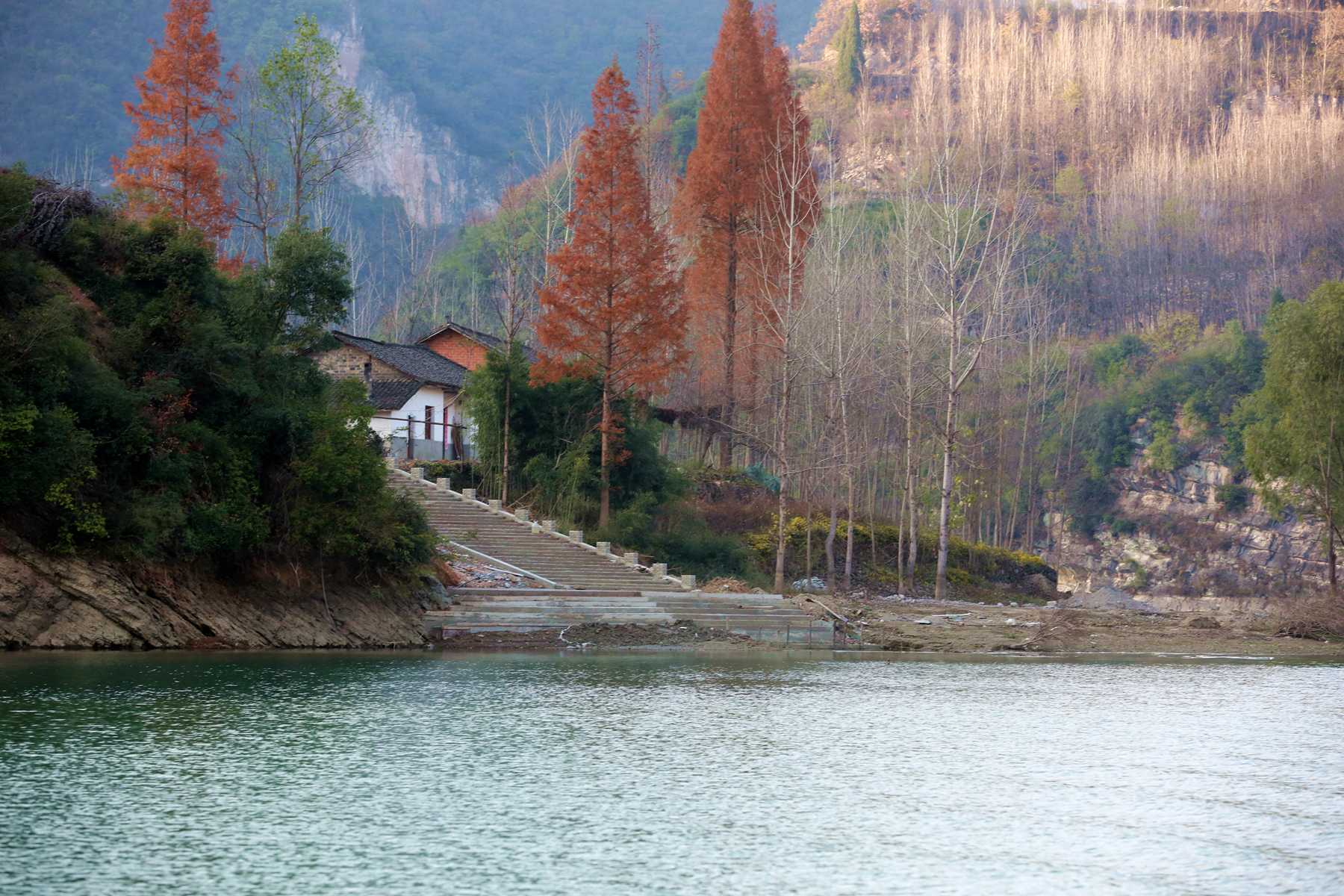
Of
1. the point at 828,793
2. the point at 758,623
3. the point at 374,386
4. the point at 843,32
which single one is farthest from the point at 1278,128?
the point at 828,793

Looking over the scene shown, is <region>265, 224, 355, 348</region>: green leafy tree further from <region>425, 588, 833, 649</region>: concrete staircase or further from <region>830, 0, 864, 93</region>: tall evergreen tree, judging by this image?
<region>830, 0, 864, 93</region>: tall evergreen tree

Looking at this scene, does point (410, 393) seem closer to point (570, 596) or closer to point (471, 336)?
point (471, 336)

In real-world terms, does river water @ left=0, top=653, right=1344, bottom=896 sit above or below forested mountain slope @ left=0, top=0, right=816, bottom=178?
below

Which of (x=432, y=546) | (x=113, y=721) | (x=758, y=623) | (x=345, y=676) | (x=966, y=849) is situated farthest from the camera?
(x=758, y=623)

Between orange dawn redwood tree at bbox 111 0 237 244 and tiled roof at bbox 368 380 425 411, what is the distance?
9.14 meters

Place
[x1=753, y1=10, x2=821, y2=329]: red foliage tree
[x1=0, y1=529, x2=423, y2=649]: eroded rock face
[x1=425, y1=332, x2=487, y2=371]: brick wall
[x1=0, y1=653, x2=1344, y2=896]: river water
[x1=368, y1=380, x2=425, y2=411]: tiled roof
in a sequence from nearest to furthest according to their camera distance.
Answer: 1. [x1=0, y1=653, x2=1344, y2=896]: river water
2. [x1=0, y1=529, x2=423, y2=649]: eroded rock face
3. [x1=753, y1=10, x2=821, y2=329]: red foliage tree
4. [x1=368, y1=380, x2=425, y2=411]: tiled roof
5. [x1=425, y1=332, x2=487, y2=371]: brick wall

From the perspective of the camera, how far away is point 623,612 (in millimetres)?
22453

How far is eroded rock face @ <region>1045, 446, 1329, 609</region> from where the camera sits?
182 feet

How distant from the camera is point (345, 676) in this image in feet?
49.4

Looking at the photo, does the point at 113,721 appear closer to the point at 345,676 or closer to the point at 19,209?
the point at 345,676

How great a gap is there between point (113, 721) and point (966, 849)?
827cm

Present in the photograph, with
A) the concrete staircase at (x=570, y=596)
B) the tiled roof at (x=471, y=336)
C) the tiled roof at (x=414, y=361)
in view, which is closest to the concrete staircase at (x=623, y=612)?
the concrete staircase at (x=570, y=596)

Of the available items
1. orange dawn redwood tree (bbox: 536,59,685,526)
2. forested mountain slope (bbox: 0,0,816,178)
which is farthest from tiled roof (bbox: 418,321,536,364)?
forested mountain slope (bbox: 0,0,816,178)

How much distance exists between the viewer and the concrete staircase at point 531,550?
25109 millimetres
